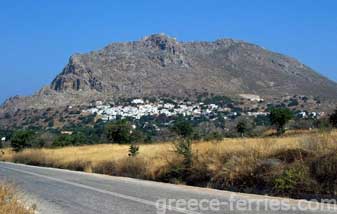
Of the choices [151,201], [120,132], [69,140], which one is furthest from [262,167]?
[69,140]

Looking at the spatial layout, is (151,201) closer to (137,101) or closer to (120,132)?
(120,132)

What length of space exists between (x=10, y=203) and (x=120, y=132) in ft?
175

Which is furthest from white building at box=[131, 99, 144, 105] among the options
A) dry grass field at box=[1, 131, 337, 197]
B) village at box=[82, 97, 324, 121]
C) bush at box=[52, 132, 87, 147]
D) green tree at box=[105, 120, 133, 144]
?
dry grass field at box=[1, 131, 337, 197]

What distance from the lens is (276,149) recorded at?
16.0 metres

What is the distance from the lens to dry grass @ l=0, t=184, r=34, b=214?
905cm

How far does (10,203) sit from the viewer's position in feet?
31.4

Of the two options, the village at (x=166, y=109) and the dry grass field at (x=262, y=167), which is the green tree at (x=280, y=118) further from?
the village at (x=166, y=109)

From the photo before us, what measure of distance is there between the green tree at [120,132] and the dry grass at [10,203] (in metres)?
51.1

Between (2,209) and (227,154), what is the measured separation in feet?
30.8

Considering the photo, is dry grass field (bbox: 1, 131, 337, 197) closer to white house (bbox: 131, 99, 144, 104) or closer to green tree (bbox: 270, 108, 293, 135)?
green tree (bbox: 270, 108, 293, 135)

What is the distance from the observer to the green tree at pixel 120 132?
62.3 metres

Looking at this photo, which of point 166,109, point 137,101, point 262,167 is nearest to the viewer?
point 262,167

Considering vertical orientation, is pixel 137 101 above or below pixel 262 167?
above

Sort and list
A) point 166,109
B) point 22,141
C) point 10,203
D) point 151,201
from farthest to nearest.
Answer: point 166,109 < point 22,141 < point 151,201 < point 10,203
